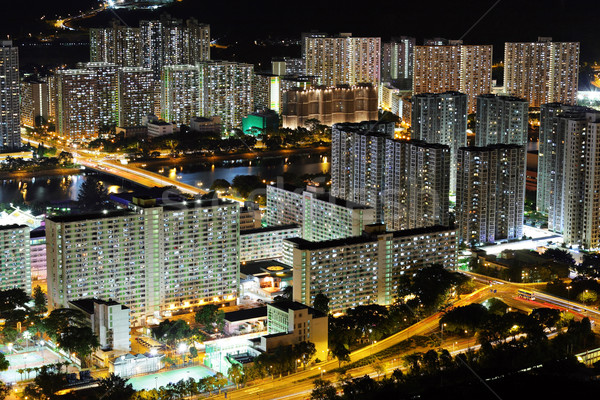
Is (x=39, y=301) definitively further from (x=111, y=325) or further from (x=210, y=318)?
(x=210, y=318)

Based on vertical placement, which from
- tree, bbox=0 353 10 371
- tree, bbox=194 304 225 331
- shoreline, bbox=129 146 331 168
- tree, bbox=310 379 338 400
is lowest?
tree, bbox=310 379 338 400

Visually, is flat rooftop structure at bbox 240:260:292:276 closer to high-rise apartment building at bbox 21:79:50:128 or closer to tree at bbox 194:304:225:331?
tree at bbox 194:304:225:331

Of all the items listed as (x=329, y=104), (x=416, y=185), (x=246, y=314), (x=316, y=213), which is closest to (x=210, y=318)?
(x=246, y=314)

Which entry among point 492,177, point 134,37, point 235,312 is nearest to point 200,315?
point 235,312

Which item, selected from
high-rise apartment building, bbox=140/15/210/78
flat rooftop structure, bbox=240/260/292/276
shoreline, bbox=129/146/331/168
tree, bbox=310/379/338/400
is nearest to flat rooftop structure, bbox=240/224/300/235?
flat rooftop structure, bbox=240/260/292/276

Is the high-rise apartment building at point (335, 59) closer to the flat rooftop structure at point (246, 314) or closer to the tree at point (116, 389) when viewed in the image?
the flat rooftop structure at point (246, 314)

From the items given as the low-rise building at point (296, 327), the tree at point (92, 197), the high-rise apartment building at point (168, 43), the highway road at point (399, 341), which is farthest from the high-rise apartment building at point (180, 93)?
the low-rise building at point (296, 327)
